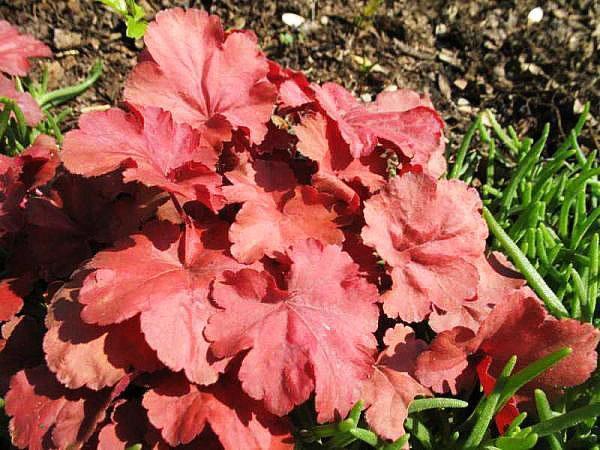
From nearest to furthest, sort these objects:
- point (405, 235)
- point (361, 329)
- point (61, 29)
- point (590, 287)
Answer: point (361, 329), point (405, 235), point (590, 287), point (61, 29)

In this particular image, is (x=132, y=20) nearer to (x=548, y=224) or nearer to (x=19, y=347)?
(x=19, y=347)

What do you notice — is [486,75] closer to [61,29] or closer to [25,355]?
[61,29]

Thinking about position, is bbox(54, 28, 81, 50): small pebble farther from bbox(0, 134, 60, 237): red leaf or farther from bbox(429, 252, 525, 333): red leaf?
bbox(429, 252, 525, 333): red leaf

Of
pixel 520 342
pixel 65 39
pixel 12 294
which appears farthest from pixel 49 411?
pixel 65 39

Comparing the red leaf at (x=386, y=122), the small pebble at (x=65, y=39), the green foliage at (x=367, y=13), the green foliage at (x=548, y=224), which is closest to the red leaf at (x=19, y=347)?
the red leaf at (x=386, y=122)

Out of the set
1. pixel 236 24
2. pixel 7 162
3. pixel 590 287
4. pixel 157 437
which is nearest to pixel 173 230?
pixel 157 437

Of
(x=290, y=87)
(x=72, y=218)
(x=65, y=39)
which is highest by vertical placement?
(x=290, y=87)

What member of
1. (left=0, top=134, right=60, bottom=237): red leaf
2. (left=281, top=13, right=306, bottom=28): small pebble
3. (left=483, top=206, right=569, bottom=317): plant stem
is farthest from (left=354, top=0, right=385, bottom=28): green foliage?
(left=0, top=134, right=60, bottom=237): red leaf
